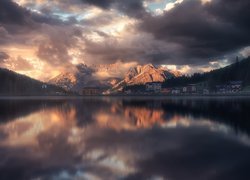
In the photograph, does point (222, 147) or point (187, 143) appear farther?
point (187, 143)

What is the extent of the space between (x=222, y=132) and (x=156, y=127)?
55.9 ft

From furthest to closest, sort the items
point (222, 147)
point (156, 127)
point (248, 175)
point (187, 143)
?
1. point (156, 127)
2. point (187, 143)
3. point (222, 147)
4. point (248, 175)

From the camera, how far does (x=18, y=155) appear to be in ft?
139

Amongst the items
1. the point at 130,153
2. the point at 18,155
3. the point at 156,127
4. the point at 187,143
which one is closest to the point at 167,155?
the point at 130,153

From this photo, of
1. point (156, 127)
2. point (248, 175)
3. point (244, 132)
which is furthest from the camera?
point (156, 127)

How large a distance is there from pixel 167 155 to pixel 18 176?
65.6ft

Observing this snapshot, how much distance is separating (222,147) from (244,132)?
14.9 m

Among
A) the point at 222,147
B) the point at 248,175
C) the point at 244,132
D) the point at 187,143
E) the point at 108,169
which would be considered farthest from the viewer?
the point at 244,132

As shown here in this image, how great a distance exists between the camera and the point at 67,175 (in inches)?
1272

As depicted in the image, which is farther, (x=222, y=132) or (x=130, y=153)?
(x=222, y=132)

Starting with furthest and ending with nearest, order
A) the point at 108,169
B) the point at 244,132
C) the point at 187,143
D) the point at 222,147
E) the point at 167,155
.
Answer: the point at 244,132 → the point at 187,143 → the point at 222,147 → the point at 167,155 → the point at 108,169

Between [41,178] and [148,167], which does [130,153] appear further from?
[41,178]

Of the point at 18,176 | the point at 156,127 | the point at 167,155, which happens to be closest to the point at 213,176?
the point at 167,155

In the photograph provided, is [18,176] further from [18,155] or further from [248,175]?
[248,175]
